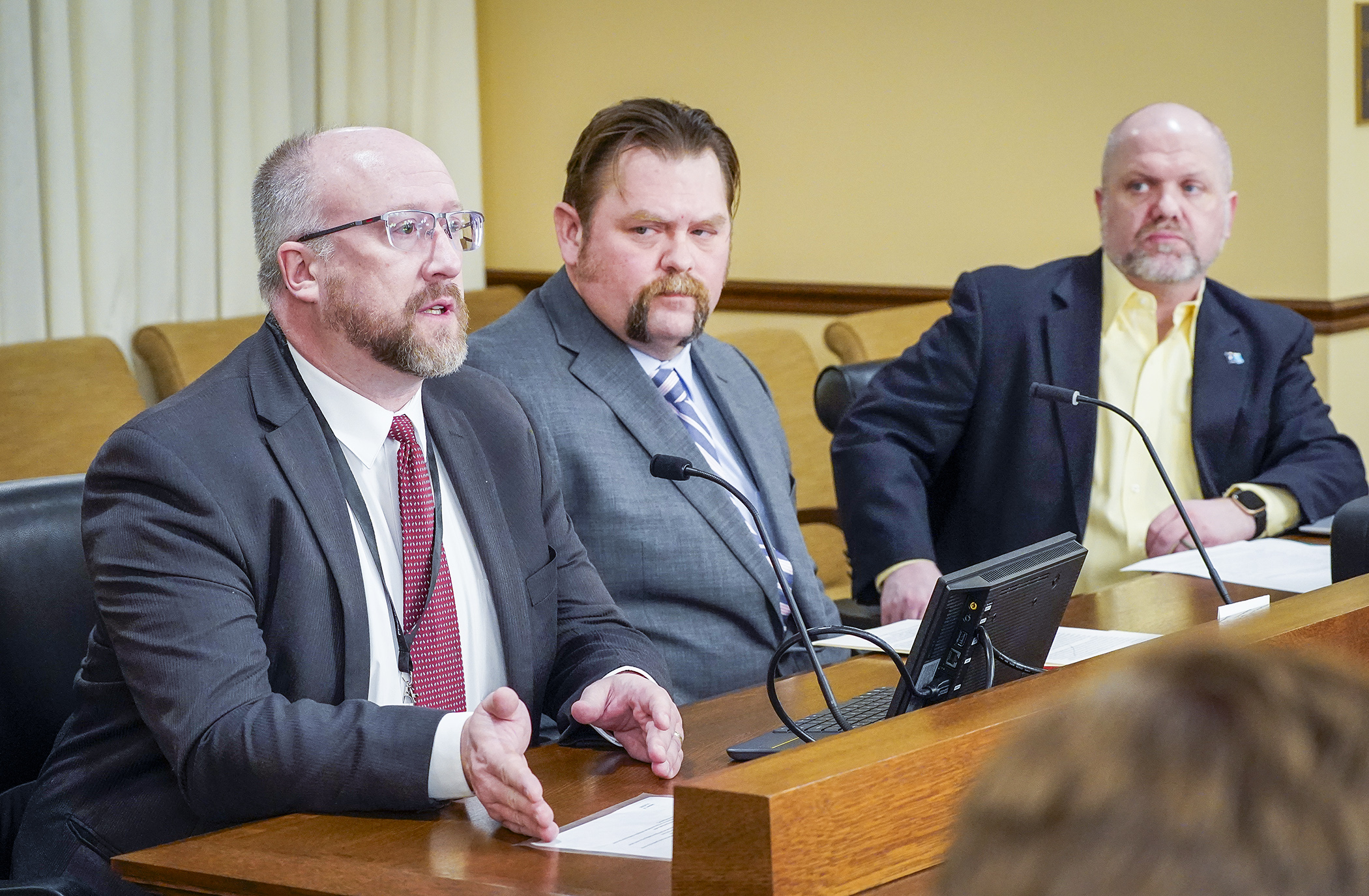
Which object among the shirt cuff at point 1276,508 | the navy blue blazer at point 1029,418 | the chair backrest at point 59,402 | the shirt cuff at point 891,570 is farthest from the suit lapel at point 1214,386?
the chair backrest at point 59,402

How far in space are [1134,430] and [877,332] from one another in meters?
1.59

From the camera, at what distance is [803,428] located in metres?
4.35

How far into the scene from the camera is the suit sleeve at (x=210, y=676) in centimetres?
141

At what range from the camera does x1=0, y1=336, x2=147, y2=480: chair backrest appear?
11.3 ft

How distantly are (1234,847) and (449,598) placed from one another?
138 cm

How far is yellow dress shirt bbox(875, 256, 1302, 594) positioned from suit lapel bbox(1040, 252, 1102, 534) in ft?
0.09

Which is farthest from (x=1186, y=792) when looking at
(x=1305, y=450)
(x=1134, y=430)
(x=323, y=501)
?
(x=1305, y=450)

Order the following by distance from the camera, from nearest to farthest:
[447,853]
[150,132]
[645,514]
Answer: [447,853] → [645,514] → [150,132]

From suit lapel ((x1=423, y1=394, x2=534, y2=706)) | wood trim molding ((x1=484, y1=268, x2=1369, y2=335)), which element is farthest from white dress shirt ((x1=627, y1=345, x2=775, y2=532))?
wood trim molding ((x1=484, y1=268, x2=1369, y2=335))

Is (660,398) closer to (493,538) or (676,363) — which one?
(676,363)

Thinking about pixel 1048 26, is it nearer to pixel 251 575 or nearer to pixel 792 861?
pixel 251 575

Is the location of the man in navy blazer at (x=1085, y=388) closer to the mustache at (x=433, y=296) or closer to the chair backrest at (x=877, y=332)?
the mustache at (x=433, y=296)

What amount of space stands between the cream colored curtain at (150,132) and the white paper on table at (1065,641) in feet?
9.14

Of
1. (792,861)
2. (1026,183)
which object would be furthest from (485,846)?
(1026,183)
